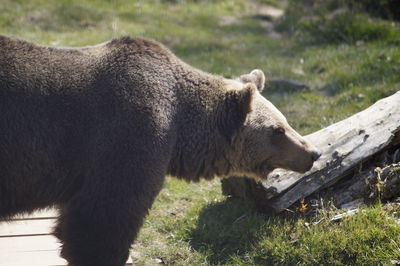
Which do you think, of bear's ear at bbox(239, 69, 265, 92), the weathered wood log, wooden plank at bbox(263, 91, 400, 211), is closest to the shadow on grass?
the weathered wood log

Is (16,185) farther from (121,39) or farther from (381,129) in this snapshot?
(381,129)

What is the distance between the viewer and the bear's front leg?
4164 mm

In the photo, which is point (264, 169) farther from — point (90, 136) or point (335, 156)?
point (90, 136)

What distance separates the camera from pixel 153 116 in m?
4.35

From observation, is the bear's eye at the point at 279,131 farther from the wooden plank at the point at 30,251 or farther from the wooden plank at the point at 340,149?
the wooden plank at the point at 30,251

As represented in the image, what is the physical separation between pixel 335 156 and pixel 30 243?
9.79 feet

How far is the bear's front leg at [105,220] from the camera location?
13.7 feet

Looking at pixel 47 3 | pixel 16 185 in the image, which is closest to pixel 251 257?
pixel 16 185

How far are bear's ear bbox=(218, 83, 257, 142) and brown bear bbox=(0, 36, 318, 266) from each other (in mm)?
23

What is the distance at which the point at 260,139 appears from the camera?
4.80 metres

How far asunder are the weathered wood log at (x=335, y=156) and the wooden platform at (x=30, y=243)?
1.46 meters

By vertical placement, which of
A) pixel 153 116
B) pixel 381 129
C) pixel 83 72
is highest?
pixel 83 72

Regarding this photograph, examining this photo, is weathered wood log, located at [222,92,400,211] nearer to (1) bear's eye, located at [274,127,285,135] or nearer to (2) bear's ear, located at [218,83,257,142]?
(1) bear's eye, located at [274,127,285,135]

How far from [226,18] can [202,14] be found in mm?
657
